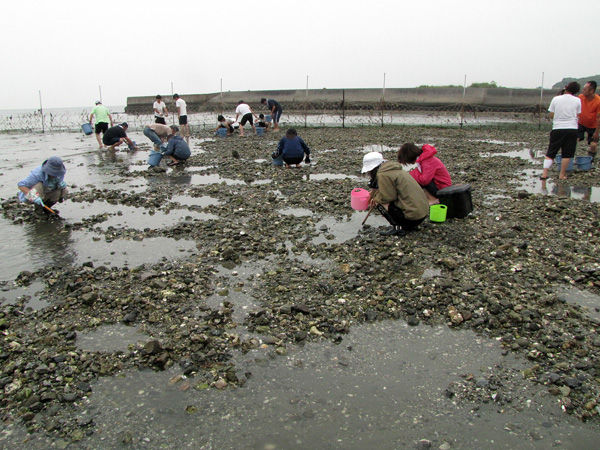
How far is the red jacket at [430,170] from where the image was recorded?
651 centimetres

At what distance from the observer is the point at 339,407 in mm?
2994

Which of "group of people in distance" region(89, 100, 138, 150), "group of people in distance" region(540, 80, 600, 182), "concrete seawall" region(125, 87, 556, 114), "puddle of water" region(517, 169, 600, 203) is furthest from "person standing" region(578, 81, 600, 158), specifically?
"concrete seawall" region(125, 87, 556, 114)

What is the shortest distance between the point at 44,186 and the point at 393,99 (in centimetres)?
3231

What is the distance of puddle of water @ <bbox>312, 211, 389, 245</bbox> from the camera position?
6121 millimetres

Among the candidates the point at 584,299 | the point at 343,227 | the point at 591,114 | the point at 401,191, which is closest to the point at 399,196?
the point at 401,191

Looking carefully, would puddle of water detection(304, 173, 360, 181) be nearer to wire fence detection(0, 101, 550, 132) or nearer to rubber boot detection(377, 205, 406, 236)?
rubber boot detection(377, 205, 406, 236)

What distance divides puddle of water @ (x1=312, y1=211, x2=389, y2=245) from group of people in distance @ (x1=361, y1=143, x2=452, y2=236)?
503 millimetres

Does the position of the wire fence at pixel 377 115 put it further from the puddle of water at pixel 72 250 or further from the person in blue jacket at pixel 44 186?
the puddle of water at pixel 72 250

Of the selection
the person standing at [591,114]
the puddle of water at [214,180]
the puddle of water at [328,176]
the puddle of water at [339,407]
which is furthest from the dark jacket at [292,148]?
the puddle of water at [339,407]

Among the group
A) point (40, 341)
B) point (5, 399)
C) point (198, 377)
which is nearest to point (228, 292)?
point (198, 377)

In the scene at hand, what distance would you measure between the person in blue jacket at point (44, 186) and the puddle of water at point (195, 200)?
2.04 m

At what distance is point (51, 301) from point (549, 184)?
9.39 meters

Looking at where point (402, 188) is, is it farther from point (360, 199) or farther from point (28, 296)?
point (28, 296)

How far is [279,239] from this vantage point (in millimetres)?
6129
